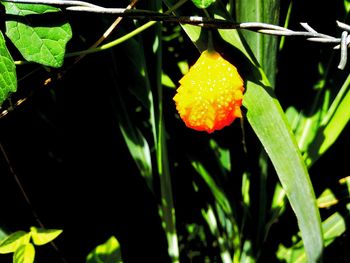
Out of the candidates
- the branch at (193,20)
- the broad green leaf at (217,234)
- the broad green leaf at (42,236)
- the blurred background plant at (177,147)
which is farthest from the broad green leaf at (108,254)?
the branch at (193,20)

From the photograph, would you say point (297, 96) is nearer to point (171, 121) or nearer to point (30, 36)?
point (171, 121)

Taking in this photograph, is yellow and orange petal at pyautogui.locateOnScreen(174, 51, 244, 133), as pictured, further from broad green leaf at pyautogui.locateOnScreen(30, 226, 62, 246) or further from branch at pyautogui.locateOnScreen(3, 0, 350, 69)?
broad green leaf at pyautogui.locateOnScreen(30, 226, 62, 246)

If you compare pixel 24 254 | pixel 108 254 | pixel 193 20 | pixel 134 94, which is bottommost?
pixel 108 254

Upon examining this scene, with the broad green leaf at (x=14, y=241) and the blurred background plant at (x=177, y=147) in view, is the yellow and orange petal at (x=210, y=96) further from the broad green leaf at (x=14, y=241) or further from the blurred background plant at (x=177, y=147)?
the broad green leaf at (x=14, y=241)

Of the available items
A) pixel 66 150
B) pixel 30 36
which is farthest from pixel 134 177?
pixel 30 36

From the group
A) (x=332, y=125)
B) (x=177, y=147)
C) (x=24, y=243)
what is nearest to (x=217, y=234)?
(x=177, y=147)

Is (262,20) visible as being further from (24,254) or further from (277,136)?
(24,254)
